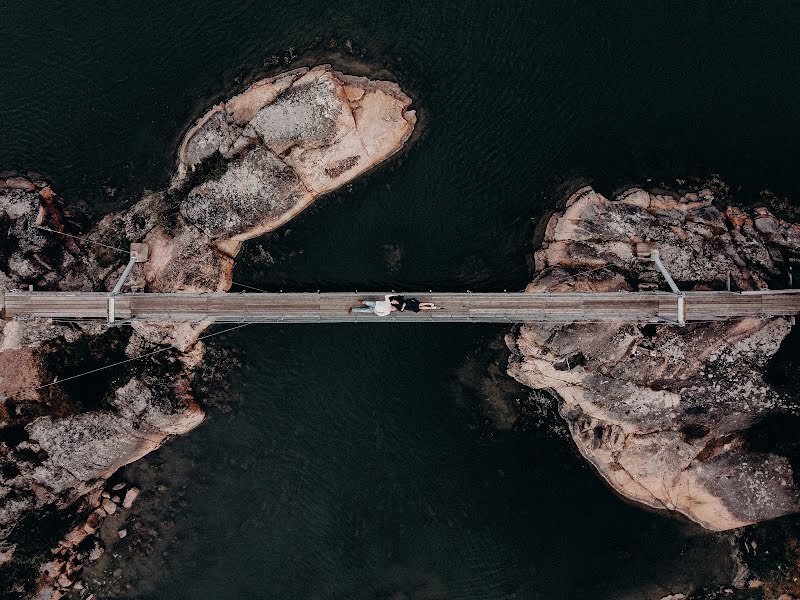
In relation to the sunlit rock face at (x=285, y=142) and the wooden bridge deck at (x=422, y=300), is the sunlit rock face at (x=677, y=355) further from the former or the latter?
the sunlit rock face at (x=285, y=142)

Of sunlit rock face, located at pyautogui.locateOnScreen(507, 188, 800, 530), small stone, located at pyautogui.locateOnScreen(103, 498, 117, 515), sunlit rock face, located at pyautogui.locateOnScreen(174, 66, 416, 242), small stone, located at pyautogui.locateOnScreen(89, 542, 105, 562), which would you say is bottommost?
small stone, located at pyautogui.locateOnScreen(89, 542, 105, 562)

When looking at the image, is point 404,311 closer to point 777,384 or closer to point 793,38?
point 777,384

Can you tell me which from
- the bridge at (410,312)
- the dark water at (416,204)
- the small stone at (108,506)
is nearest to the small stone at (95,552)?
the small stone at (108,506)

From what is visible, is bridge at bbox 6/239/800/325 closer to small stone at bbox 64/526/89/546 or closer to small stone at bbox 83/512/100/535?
small stone at bbox 83/512/100/535

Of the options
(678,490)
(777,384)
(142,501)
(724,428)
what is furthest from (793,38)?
(142,501)

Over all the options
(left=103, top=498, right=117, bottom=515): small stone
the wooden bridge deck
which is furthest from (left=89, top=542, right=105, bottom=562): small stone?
the wooden bridge deck
